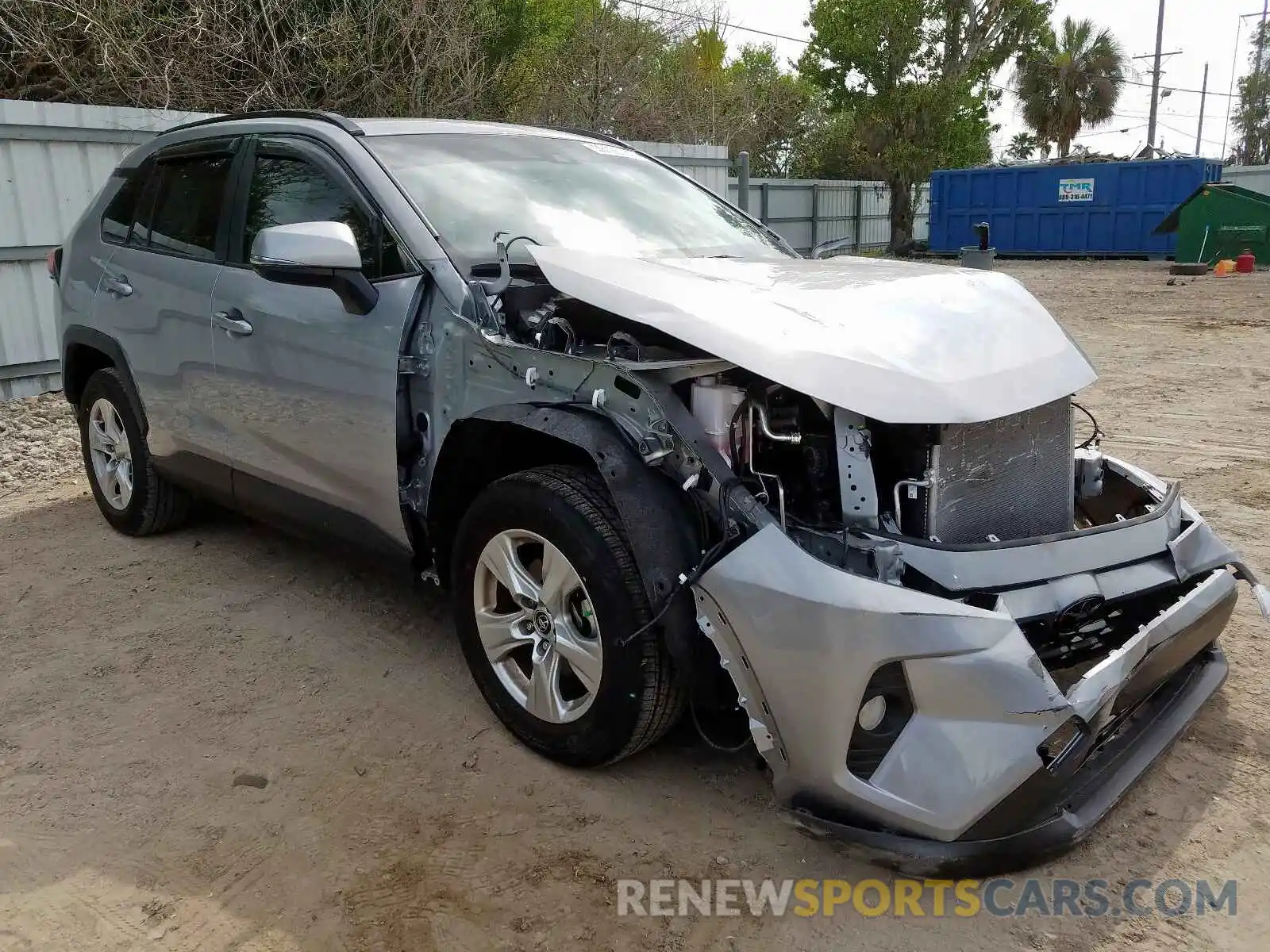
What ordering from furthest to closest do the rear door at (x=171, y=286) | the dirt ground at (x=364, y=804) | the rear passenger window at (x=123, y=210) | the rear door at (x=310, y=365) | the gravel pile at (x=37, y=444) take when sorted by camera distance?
the gravel pile at (x=37, y=444) → the rear passenger window at (x=123, y=210) → the rear door at (x=171, y=286) → the rear door at (x=310, y=365) → the dirt ground at (x=364, y=804)

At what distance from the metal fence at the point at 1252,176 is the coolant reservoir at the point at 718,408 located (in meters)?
28.2

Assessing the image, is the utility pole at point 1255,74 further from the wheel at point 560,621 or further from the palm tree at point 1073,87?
the wheel at point 560,621

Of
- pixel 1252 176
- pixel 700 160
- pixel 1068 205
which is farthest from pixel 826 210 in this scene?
pixel 700 160

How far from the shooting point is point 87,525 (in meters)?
5.45

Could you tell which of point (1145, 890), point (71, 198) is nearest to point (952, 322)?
point (1145, 890)

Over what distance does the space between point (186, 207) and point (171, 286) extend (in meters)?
0.37

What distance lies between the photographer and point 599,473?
278 cm

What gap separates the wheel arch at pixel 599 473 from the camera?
257cm

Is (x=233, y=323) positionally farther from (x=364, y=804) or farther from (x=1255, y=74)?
(x=1255, y=74)

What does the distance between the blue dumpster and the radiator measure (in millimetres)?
22368

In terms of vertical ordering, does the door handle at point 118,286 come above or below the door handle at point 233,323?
above

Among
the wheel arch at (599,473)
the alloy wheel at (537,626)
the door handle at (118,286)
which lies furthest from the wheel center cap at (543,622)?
the door handle at (118,286)

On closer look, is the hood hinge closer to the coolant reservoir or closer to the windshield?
the windshield

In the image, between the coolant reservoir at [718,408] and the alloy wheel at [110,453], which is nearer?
the coolant reservoir at [718,408]
